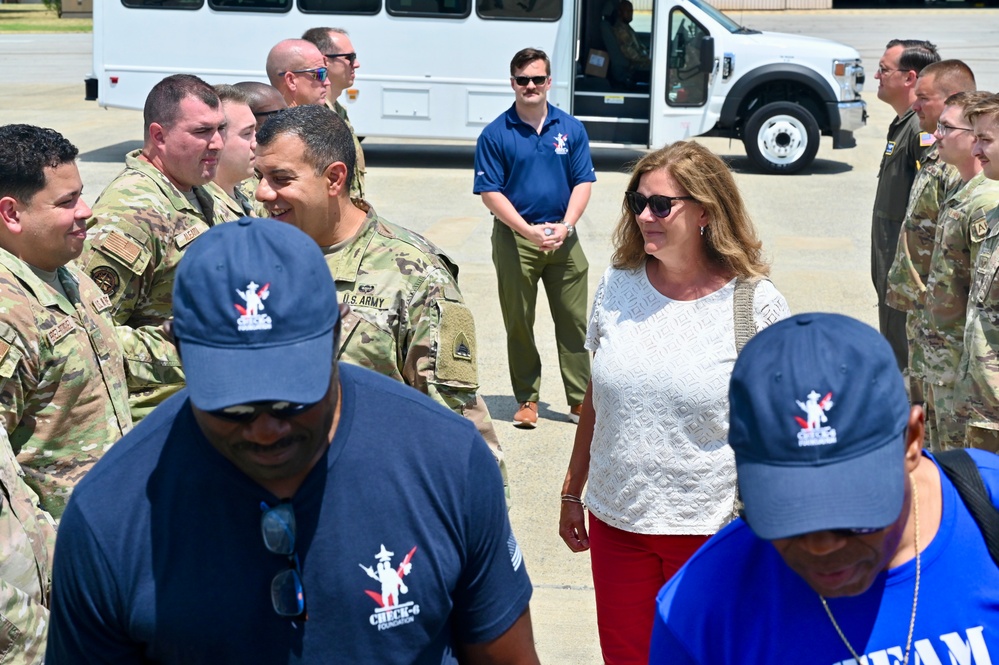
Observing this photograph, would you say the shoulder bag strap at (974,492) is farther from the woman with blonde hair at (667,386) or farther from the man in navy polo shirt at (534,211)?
the man in navy polo shirt at (534,211)

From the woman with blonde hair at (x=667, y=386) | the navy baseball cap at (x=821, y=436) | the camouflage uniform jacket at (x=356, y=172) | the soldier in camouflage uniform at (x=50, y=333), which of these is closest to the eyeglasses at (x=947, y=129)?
the woman with blonde hair at (x=667, y=386)

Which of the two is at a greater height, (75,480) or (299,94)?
(299,94)

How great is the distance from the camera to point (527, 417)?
726 cm

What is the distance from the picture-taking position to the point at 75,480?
3.43m

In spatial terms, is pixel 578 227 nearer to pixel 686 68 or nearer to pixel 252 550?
pixel 686 68

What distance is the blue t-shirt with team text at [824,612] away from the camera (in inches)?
70.1

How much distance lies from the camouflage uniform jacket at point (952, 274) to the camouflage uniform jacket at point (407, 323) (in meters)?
2.59

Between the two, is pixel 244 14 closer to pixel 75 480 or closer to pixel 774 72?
pixel 774 72

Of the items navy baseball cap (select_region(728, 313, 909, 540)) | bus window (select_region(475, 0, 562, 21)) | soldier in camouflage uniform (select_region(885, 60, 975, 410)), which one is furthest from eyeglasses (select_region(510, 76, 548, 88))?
bus window (select_region(475, 0, 562, 21))

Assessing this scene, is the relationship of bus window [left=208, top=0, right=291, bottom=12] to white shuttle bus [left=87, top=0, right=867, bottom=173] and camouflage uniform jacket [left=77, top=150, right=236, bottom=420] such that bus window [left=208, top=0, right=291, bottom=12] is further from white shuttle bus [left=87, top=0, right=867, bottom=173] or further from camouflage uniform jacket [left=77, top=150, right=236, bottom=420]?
camouflage uniform jacket [left=77, top=150, right=236, bottom=420]

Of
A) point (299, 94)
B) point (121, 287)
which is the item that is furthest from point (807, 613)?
point (299, 94)

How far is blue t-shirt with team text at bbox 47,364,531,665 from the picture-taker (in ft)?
6.04

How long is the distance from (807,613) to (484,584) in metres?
0.56

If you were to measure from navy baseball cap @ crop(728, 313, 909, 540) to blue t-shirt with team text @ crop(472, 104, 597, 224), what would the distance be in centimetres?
542
